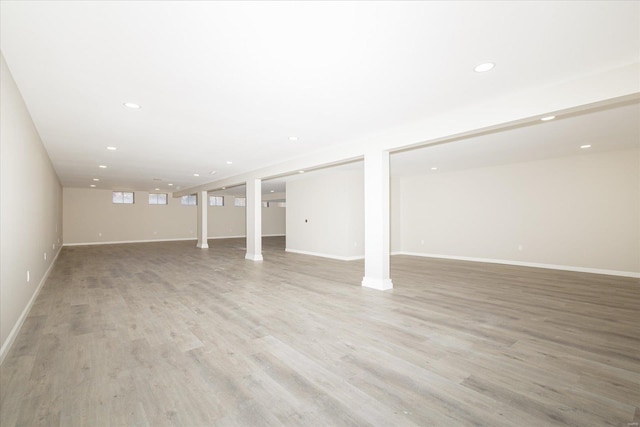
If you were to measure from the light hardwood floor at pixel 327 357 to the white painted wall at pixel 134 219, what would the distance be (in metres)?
9.72

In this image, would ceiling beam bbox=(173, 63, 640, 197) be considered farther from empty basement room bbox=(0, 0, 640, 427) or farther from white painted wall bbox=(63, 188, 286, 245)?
white painted wall bbox=(63, 188, 286, 245)

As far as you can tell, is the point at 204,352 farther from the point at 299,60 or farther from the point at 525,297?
the point at 525,297

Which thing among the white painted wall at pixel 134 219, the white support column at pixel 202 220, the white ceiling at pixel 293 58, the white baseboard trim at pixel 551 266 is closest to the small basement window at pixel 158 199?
the white painted wall at pixel 134 219

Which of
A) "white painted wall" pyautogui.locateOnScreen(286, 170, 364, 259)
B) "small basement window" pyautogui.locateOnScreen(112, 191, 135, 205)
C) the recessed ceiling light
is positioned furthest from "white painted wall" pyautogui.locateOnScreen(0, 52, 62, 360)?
"small basement window" pyautogui.locateOnScreen(112, 191, 135, 205)

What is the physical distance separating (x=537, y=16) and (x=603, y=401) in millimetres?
2454

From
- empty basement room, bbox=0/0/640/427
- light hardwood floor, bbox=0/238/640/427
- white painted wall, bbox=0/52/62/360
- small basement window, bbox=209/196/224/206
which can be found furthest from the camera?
small basement window, bbox=209/196/224/206

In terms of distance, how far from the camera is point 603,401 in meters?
1.78

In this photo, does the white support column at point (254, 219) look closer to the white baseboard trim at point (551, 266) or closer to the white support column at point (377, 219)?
the white support column at point (377, 219)

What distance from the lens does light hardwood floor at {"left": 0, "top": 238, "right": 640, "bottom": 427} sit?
1683 mm

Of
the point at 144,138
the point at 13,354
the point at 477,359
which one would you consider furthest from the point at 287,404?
the point at 144,138

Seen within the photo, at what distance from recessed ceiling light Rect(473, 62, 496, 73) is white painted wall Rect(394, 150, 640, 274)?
5416mm

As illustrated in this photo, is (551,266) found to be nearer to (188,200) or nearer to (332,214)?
(332,214)

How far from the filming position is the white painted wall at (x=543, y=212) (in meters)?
5.71

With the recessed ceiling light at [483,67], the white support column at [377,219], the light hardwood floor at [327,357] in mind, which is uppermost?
the recessed ceiling light at [483,67]
